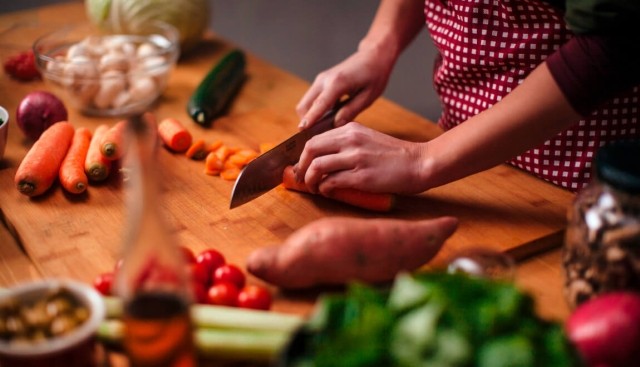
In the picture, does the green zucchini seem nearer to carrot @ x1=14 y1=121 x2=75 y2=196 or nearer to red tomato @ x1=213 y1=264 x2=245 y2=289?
carrot @ x1=14 y1=121 x2=75 y2=196

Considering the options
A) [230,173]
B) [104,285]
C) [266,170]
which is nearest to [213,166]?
[230,173]

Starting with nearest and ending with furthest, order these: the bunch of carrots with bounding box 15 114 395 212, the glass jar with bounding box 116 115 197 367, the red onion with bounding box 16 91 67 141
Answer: the glass jar with bounding box 116 115 197 367, the bunch of carrots with bounding box 15 114 395 212, the red onion with bounding box 16 91 67 141

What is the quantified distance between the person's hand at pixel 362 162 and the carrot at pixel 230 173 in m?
0.17

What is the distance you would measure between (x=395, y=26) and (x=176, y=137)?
60 centimetres

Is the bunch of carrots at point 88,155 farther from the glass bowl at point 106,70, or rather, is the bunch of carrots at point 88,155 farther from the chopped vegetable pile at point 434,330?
the chopped vegetable pile at point 434,330

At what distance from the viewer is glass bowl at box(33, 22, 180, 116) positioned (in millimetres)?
1737

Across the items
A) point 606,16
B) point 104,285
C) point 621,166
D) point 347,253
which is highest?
point 606,16

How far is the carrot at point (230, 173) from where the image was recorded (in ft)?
4.98

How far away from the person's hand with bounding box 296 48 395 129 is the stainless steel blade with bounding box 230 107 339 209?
13 centimetres

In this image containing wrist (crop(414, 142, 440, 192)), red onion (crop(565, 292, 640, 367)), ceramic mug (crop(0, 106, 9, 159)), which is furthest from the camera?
ceramic mug (crop(0, 106, 9, 159))

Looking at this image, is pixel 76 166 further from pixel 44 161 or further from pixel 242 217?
pixel 242 217

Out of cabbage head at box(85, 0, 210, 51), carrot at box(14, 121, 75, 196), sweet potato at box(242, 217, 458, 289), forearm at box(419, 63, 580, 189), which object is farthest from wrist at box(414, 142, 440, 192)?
cabbage head at box(85, 0, 210, 51)

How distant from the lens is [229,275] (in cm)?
115

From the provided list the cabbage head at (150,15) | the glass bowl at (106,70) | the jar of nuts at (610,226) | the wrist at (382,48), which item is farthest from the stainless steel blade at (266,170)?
the cabbage head at (150,15)
